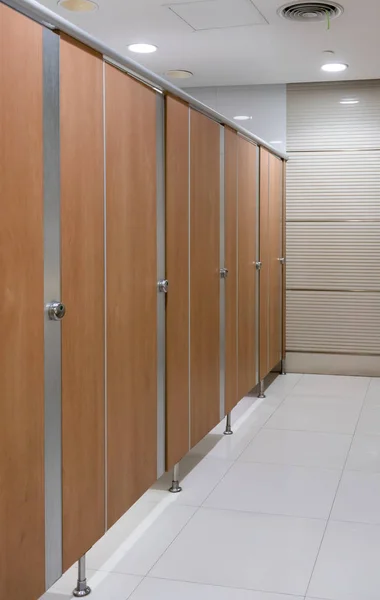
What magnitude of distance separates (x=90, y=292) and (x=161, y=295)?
40.6 inches

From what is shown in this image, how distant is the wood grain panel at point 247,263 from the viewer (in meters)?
6.15

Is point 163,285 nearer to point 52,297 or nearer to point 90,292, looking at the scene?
point 90,292

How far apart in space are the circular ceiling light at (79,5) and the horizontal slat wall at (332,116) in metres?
3.37

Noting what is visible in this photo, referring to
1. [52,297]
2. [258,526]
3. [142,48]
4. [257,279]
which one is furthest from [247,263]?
[52,297]

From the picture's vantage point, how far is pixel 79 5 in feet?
18.1

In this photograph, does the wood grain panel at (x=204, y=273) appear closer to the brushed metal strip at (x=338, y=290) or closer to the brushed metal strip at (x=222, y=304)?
the brushed metal strip at (x=222, y=304)

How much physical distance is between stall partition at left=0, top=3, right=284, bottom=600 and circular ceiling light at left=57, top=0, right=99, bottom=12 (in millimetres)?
1363

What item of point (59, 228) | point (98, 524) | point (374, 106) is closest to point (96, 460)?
point (98, 524)

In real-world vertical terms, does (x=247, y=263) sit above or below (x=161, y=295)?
above

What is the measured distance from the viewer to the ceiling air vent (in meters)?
5.52

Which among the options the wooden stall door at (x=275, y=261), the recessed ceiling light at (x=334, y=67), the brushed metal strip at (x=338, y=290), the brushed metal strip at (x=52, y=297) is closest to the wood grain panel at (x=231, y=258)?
the wooden stall door at (x=275, y=261)

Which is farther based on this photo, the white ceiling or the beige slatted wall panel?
the beige slatted wall panel

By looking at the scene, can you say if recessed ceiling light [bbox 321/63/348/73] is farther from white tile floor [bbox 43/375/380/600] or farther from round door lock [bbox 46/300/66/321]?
round door lock [bbox 46/300/66/321]

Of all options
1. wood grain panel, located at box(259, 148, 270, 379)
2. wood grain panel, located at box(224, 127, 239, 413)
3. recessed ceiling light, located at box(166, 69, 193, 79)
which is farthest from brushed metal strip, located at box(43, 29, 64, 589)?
recessed ceiling light, located at box(166, 69, 193, 79)
